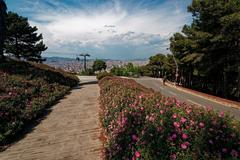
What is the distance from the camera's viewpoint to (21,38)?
50.1m

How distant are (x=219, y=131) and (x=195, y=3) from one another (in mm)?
28189

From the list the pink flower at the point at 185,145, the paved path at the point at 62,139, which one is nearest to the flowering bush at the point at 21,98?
the paved path at the point at 62,139

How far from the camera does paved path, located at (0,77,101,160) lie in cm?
800

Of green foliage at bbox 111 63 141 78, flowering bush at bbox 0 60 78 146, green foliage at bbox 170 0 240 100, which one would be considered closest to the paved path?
flowering bush at bbox 0 60 78 146

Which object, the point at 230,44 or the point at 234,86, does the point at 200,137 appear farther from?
the point at 234,86

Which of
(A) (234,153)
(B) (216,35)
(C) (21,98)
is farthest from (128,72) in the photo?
(A) (234,153)

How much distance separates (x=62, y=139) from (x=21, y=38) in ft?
147

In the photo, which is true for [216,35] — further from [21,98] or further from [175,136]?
[175,136]

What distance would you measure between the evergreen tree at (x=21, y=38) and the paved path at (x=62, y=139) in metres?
38.8

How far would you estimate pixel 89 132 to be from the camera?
33.2 feet

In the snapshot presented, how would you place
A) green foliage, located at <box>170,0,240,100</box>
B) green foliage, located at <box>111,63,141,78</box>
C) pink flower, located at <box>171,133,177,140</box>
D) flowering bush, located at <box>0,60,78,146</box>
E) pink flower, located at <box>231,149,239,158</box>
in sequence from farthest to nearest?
green foliage, located at <box>111,63,141,78</box> < green foliage, located at <box>170,0,240,100</box> < flowering bush, located at <box>0,60,78,146</box> < pink flower, located at <box>171,133,177,140</box> < pink flower, located at <box>231,149,239,158</box>

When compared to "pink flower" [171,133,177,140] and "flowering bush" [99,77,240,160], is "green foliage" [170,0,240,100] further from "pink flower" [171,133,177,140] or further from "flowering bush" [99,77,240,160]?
"pink flower" [171,133,177,140]

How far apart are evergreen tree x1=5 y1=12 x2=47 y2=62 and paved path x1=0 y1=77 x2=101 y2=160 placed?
38.8m

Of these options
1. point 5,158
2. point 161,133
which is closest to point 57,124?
point 5,158
